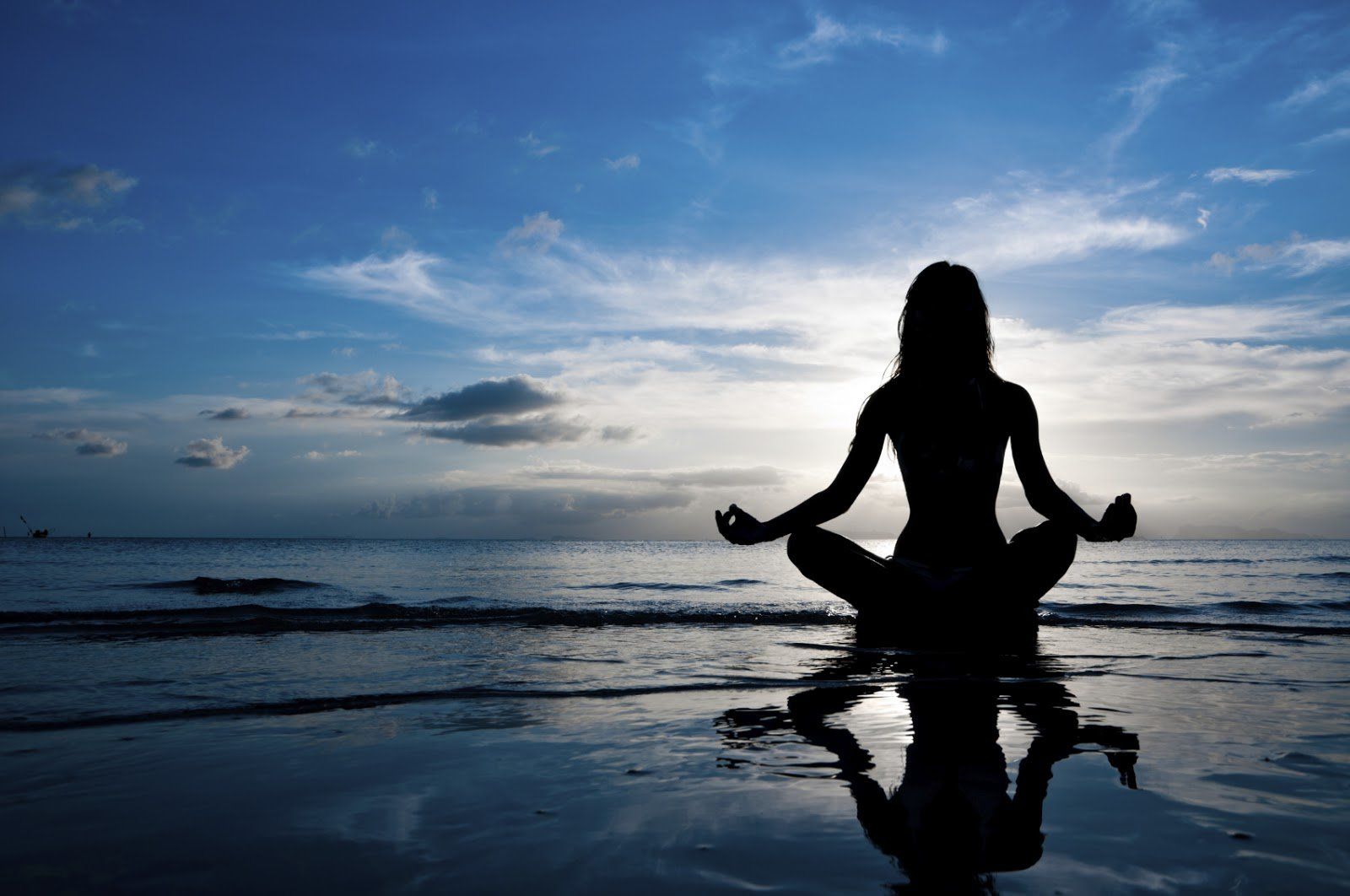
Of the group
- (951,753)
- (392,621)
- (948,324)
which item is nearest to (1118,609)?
(948,324)

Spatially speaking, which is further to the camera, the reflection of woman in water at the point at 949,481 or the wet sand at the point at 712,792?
the reflection of woman in water at the point at 949,481

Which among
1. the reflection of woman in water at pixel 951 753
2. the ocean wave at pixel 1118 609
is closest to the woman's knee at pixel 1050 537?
the reflection of woman in water at pixel 951 753

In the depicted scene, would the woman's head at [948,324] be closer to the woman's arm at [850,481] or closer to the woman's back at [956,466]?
the woman's back at [956,466]

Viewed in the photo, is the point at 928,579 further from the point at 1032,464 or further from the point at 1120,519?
the point at 1120,519

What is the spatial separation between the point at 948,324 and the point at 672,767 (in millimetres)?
3365

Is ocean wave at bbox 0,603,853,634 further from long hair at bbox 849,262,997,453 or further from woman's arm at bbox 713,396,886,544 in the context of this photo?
long hair at bbox 849,262,997,453

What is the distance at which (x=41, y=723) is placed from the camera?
11.6 feet

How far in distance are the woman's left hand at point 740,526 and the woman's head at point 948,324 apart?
1.40 m

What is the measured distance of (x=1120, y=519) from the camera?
3.93 meters

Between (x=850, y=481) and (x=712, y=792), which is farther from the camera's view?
(x=850, y=481)

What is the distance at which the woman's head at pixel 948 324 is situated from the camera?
16.1ft

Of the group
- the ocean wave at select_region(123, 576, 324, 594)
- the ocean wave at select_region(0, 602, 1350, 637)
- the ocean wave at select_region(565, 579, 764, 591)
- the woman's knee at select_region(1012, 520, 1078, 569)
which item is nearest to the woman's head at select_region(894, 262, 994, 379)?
the woman's knee at select_region(1012, 520, 1078, 569)

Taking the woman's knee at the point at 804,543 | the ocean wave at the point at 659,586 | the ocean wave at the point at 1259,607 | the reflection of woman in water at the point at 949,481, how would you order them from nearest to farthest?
the reflection of woman in water at the point at 949,481
the woman's knee at the point at 804,543
the ocean wave at the point at 1259,607
the ocean wave at the point at 659,586

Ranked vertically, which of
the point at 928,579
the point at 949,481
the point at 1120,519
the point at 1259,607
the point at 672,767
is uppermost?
the point at 949,481
